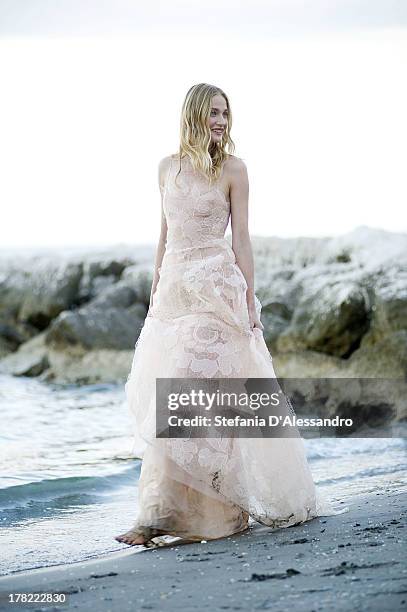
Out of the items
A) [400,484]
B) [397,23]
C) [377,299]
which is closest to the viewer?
[400,484]

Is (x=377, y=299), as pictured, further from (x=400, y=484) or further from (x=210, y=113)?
(x=210, y=113)

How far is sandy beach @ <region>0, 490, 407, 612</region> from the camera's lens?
2729mm

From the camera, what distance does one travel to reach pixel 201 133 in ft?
12.3

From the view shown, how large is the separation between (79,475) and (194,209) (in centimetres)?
276

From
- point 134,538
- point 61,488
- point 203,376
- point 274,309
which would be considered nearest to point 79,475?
point 61,488

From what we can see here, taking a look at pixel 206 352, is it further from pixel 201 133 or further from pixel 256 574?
pixel 256 574

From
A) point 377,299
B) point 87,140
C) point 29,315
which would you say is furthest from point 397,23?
point 29,315

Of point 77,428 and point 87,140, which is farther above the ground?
point 87,140

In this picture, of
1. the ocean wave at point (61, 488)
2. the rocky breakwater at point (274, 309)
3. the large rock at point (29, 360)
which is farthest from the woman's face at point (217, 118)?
the large rock at point (29, 360)

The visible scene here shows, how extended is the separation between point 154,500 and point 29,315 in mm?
9098

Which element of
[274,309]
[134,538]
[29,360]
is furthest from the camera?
[29,360]

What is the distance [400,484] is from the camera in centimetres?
497

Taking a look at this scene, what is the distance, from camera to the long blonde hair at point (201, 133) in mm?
3738

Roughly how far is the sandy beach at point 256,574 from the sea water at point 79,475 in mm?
501
